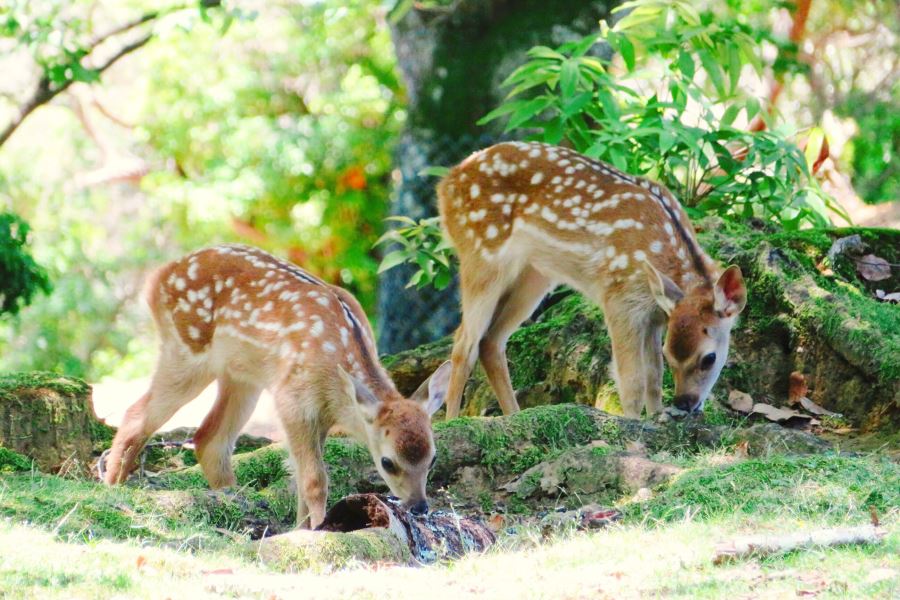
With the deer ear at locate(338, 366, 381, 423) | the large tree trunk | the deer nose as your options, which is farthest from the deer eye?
the large tree trunk

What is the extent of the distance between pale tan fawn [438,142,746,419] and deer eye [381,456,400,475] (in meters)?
1.76

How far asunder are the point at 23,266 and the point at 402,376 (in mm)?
2683

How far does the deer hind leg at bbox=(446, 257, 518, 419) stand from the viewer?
26.7 ft

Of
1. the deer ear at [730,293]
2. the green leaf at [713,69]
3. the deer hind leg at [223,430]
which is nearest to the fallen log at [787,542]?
the deer ear at [730,293]

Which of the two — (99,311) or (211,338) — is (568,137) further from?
(99,311)

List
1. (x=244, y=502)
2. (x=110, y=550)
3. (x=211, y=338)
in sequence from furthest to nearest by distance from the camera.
Answer: (x=211, y=338) < (x=244, y=502) < (x=110, y=550)

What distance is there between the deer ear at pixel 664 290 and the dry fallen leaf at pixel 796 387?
1.12 m

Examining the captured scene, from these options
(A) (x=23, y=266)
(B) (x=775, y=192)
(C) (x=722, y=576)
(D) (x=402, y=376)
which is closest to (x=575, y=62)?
(B) (x=775, y=192)

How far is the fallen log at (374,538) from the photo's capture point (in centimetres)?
500

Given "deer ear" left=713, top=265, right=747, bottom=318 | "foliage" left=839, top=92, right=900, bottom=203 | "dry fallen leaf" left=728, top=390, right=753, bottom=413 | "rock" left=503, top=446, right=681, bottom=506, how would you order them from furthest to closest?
1. "foliage" left=839, top=92, right=900, bottom=203
2. "dry fallen leaf" left=728, top=390, right=753, bottom=413
3. "deer ear" left=713, top=265, right=747, bottom=318
4. "rock" left=503, top=446, right=681, bottom=506

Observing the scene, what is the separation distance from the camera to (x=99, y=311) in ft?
68.1

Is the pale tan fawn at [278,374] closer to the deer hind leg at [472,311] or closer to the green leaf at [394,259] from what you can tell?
the deer hind leg at [472,311]

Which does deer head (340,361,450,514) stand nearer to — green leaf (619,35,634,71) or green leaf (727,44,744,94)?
green leaf (619,35,634,71)

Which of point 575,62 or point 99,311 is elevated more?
point 575,62
